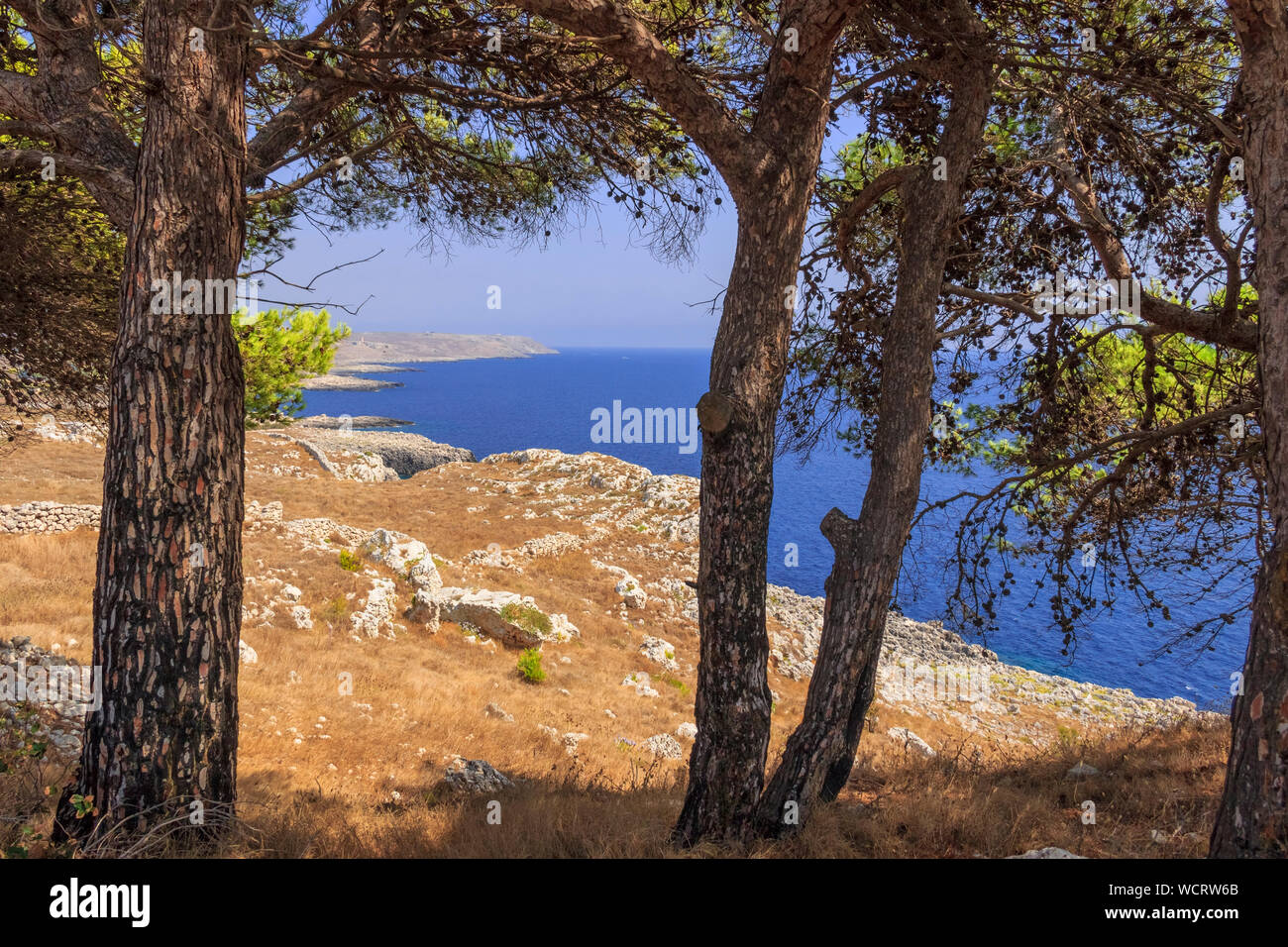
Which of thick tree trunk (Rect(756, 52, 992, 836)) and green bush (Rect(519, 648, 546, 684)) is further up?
thick tree trunk (Rect(756, 52, 992, 836))

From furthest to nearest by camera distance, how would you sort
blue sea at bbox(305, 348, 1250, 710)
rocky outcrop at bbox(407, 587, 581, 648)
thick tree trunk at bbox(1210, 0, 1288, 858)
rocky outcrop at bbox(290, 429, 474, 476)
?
rocky outcrop at bbox(290, 429, 474, 476), blue sea at bbox(305, 348, 1250, 710), rocky outcrop at bbox(407, 587, 581, 648), thick tree trunk at bbox(1210, 0, 1288, 858)

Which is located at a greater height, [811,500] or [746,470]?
[746,470]

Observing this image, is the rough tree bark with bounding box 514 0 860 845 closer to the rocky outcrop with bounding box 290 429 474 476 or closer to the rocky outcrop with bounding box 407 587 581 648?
the rocky outcrop with bounding box 407 587 581 648

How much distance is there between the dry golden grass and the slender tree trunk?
63cm

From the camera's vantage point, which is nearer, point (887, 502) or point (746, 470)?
point (746, 470)

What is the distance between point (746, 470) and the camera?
4.69 m

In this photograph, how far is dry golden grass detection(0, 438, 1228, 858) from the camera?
5117 millimetres

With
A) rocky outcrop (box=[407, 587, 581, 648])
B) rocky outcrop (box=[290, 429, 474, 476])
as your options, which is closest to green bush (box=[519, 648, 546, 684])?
rocky outcrop (box=[407, 587, 581, 648])

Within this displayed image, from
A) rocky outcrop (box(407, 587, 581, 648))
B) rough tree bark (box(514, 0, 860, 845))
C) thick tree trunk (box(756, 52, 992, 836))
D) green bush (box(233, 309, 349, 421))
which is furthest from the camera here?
green bush (box(233, 309, 349, 421))

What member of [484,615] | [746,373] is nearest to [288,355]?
[484,615]

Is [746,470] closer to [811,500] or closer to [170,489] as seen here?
[170,489]

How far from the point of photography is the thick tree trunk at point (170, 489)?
414 cm

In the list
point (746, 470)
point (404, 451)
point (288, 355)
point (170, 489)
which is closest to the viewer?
point (170, 489)

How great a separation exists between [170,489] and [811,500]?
2459 inches
